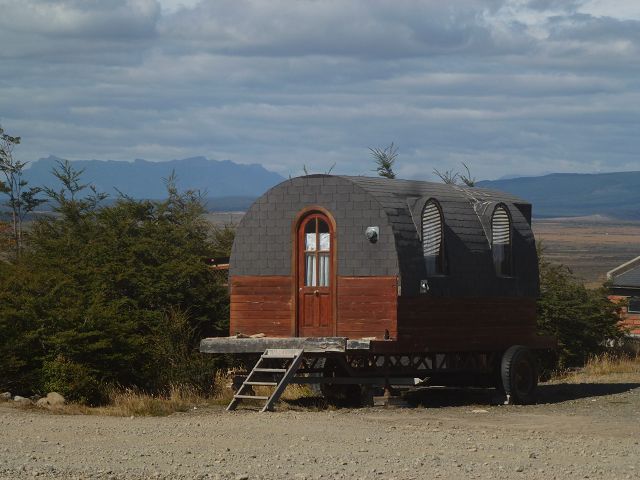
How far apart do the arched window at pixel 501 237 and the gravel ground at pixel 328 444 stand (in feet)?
10.8

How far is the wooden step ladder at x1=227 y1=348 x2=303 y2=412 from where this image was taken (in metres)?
19.7

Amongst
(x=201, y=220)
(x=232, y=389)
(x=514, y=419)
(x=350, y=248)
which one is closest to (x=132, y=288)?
(x=232, y=389)

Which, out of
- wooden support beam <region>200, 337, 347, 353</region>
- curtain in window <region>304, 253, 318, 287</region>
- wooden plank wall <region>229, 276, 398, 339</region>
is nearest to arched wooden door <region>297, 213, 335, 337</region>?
curtain in window <region>304, 253, 318, 287</region>

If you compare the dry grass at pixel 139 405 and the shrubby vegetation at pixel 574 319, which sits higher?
the shrubby vegetation at pixel 574 319

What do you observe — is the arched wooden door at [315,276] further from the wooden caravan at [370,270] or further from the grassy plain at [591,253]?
the grassy plain at [591,253]

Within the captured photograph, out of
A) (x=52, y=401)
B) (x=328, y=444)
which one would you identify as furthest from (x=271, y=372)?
(x=328, y=444)

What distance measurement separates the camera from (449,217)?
2216 cm

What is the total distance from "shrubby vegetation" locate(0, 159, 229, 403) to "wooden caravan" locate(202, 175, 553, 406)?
1.81 m

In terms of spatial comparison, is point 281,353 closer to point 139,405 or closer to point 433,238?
point 139,405

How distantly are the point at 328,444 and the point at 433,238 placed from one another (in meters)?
7.04

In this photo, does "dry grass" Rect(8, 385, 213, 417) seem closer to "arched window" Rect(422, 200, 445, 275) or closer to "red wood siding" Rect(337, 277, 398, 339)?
"red wood siding" Rect(337, 277, 398, 339)

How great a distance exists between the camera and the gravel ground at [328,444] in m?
13.2

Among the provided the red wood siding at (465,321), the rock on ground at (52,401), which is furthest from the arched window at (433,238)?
the rock on ground at (52,401)

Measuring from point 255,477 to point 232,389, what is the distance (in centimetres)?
1021
